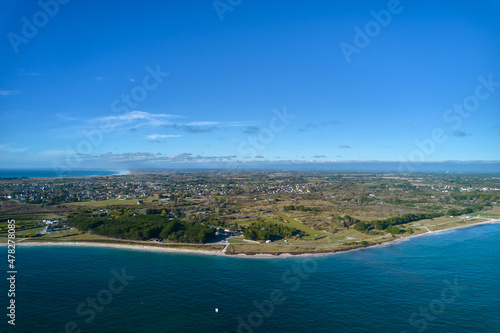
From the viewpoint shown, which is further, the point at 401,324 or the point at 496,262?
the point at 496,262

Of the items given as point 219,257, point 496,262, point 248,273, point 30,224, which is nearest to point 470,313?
point 496,262

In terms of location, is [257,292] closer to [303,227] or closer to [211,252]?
[211,252]

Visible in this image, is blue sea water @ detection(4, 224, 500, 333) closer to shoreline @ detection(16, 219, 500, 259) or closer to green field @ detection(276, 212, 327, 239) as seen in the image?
shoreline @ detection(16, 219, 500, 259)

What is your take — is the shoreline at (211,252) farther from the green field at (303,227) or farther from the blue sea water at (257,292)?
the green field at (303,227)

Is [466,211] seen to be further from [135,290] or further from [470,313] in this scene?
[135,290]

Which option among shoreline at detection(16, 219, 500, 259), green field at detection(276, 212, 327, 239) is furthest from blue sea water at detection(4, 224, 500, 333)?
green field at detection(276, 212, 327, 239)

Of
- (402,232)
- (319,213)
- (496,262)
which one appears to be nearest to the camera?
(496,262)

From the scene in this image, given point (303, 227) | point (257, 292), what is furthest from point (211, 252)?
point (303, 227)

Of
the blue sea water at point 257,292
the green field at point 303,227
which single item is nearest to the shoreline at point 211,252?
the blue sea water at point 257,292
